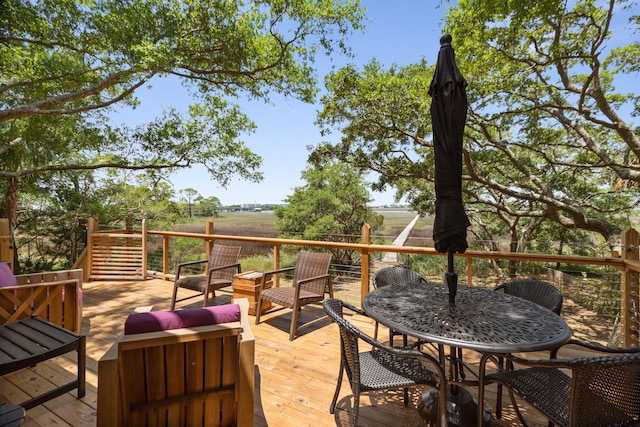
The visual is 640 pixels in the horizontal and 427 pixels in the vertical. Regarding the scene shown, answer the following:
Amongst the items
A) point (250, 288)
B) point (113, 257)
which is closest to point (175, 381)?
point (250, 288)

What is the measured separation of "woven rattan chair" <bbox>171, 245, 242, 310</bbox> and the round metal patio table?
97.5 inches

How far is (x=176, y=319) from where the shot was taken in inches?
61.3

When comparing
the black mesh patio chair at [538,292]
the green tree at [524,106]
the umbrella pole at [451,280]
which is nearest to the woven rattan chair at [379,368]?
the umbrella pole at [451,280]

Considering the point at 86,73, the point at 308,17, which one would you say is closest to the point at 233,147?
the point at 86,73

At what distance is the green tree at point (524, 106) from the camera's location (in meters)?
5.41

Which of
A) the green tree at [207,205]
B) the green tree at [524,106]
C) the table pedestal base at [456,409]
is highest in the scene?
the green tree at [524,106]

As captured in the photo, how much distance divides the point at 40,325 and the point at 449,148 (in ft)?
11.1

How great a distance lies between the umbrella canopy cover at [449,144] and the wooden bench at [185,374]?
138 cm

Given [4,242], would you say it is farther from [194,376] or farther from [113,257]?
[194,376]

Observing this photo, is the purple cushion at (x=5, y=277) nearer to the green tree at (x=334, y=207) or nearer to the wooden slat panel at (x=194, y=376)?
the wooden slat panel at (x=194, y=376)

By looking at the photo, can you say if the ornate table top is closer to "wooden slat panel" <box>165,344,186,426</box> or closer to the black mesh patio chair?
the black mesh patio chair

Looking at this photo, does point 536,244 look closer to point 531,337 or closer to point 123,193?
point 531,337

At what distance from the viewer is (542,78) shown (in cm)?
659

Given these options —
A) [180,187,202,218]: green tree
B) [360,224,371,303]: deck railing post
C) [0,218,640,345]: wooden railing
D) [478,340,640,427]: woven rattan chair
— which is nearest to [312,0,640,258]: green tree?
[0,218,640,345]: wooden railing
